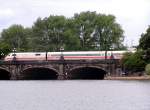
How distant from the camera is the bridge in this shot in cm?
15575

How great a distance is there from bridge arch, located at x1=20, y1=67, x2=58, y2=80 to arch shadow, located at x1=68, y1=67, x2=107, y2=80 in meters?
3.71

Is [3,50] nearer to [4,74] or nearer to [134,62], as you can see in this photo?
[4,74]

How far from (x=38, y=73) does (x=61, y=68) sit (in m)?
12.8

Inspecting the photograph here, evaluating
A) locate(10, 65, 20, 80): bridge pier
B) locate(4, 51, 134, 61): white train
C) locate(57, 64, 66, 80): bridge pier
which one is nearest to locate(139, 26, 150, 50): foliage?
locate(4, 51, 134, 61): white train

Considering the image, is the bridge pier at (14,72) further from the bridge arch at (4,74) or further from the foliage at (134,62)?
the foliage at (134,62)

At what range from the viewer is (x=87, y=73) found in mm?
170375
